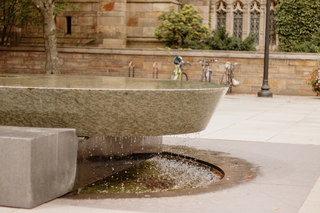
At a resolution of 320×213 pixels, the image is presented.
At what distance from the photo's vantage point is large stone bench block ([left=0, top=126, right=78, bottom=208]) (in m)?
4.21

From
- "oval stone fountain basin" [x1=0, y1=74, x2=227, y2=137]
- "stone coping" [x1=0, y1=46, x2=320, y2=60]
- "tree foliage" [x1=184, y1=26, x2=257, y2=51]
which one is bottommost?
"oval stone fountain basin" [x1=0, y1=74, x2=227, y2=137]

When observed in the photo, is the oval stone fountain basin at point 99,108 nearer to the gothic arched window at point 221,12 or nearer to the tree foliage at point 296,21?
the tree foliage at point 296,21

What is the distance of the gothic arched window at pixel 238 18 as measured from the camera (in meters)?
28.4

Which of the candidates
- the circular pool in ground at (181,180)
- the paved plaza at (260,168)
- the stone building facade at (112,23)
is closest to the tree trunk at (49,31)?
the stone building facade at (112,23)

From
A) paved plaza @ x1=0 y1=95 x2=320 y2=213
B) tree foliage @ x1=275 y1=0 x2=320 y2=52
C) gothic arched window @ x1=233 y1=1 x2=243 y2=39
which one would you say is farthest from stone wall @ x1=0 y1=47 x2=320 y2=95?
gothic arched window @ x1=233 y1=1 x2=243 y2=39

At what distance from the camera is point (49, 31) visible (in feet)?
58.0

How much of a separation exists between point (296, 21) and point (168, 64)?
31.1 ft

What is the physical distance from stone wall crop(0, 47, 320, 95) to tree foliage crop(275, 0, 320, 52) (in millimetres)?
6946

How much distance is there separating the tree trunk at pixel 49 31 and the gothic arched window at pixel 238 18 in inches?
521

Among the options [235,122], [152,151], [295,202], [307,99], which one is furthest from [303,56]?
[295,202]

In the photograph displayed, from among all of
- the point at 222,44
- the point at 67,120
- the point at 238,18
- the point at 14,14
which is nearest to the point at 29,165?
the point at 67,120

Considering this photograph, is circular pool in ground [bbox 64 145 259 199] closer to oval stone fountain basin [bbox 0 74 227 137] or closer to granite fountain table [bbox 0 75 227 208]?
granite fountain table [bbox 0 75 227 208]

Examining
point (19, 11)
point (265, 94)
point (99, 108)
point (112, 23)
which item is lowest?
point (265, 94)

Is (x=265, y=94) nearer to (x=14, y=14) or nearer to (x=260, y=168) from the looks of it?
(x=14, y=14)
